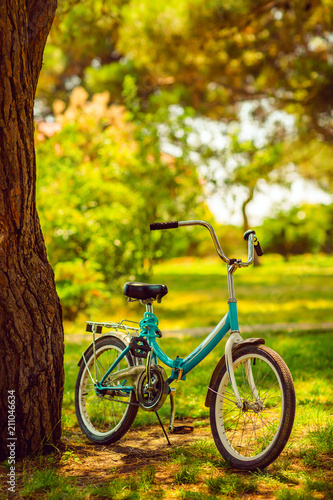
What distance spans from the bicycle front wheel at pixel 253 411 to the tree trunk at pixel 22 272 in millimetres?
979

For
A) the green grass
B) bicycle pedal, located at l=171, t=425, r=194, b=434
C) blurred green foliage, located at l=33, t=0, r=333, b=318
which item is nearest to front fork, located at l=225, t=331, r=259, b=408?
bicycle pedal, located at l=171, t=425, r=194, b=434

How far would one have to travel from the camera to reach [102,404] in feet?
12.6

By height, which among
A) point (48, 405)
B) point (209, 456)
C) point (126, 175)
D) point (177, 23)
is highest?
point (177, 23)

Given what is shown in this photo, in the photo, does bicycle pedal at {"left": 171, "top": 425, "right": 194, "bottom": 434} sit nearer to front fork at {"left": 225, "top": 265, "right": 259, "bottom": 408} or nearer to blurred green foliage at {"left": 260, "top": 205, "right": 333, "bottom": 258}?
front fork at {"left": 225, "top": 265, "right": 259, "bottom": 408}

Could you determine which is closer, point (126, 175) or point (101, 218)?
point (101, 218)

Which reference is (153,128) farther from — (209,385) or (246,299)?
(209,385)

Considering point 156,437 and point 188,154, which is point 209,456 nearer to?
point 156,437

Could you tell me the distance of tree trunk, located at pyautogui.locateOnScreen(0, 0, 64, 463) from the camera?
10.1ft

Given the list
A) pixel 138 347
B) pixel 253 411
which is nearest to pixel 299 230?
pixel 138 347

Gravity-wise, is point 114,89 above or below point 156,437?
above

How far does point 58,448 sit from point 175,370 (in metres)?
0.83

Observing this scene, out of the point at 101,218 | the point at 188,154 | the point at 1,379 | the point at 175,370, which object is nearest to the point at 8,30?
the point at 1,379

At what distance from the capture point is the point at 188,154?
8.35 m

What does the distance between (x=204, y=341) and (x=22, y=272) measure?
3.63 feet
